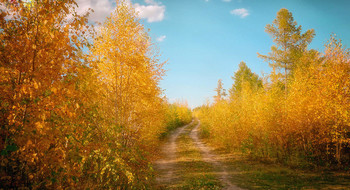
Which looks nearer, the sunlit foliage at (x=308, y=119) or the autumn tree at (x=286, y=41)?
the sunlit foliage at (x=308, y=119)

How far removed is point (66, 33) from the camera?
4.11 m

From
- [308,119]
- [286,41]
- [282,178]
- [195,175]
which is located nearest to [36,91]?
[195,175]

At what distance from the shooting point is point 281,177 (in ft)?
34.2

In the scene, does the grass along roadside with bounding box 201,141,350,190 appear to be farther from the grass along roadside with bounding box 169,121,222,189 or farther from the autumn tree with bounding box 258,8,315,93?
the autumn tree with bounding box 258,8,315,93

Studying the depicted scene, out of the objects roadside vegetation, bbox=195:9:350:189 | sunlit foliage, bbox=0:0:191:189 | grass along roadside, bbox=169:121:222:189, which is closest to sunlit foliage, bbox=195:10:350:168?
roadside vegetation, bbox=195:9:350:189

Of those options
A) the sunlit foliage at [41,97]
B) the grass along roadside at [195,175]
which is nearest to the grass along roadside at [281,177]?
the grass along roadside at [195,175]

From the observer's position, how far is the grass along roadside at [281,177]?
896 centimetres

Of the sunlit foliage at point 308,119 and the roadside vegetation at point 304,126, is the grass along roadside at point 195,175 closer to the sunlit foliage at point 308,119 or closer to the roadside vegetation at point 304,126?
the roadside vegetation at point 304,126

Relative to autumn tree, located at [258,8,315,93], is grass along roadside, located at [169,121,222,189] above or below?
below

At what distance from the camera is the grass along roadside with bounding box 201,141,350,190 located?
8961mm

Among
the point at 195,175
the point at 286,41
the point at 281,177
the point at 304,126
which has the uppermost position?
the point at 286,41

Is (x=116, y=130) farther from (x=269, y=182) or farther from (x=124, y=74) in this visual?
(x=269, y=182)

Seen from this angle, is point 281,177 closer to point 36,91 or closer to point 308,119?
point 308,119

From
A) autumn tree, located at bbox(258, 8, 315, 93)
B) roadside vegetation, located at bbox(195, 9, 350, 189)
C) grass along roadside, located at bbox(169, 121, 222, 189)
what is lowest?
grass along roadside, located at bbox(169, 121, 222, 189)
